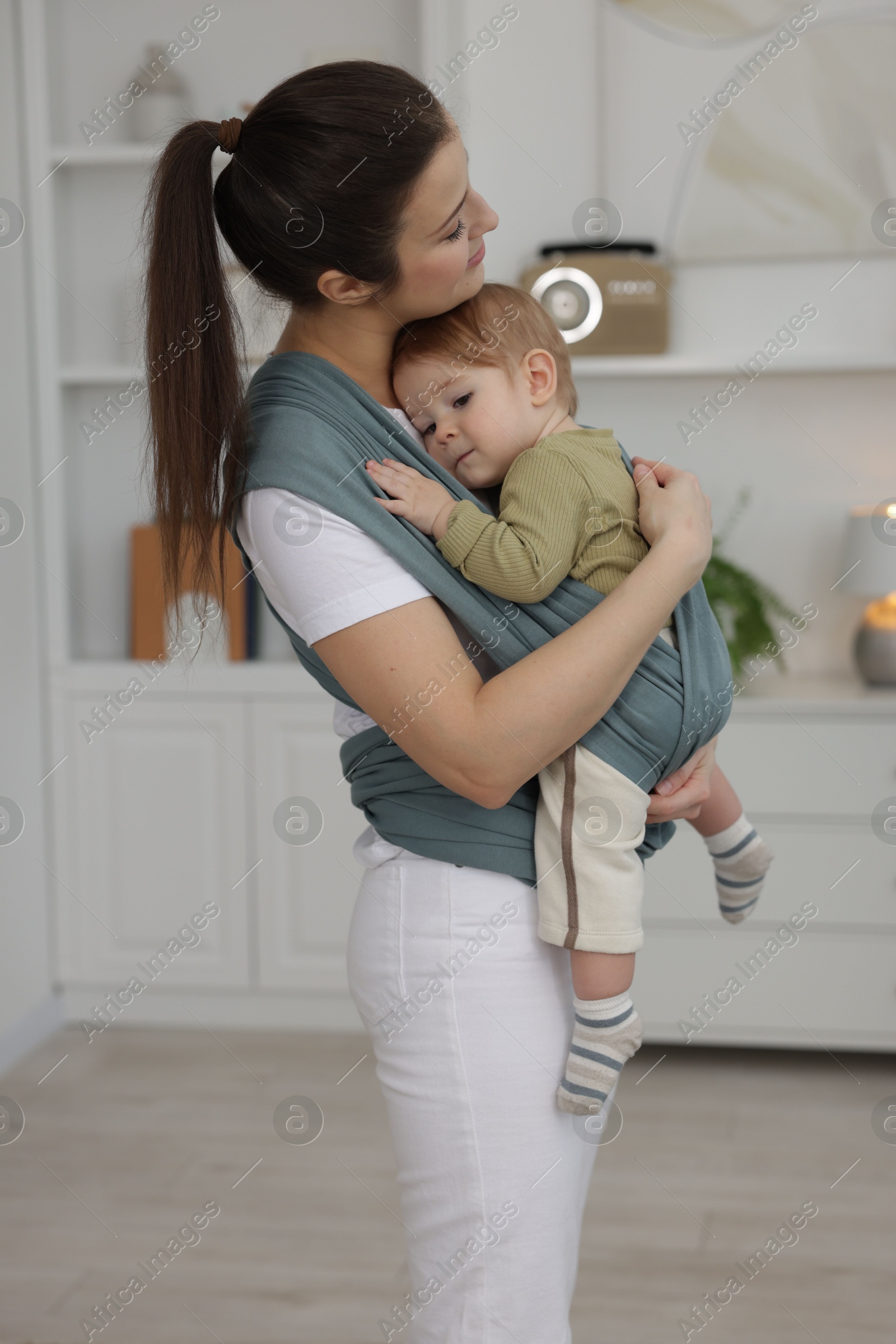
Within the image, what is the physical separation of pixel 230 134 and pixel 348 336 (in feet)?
0.63

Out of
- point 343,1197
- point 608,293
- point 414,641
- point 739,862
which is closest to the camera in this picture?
point 414,641

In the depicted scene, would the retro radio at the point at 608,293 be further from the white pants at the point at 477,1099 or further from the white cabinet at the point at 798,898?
the white pants at the point at 477,1099

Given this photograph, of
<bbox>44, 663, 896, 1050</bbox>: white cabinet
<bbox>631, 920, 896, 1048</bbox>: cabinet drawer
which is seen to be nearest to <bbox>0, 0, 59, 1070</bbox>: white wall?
<bbox>44, 663, 896, 1050</bbox>: white cabinet

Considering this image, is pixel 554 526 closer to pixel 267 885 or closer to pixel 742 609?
pixel 742 609

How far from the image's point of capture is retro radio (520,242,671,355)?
2.64m

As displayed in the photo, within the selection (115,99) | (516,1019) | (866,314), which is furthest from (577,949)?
(115,99)

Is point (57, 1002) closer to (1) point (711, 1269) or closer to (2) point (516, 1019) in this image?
(1) point (711, 1269)

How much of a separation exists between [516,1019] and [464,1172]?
0.14m

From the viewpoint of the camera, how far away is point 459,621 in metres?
1.05

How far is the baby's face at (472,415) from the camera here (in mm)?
1117

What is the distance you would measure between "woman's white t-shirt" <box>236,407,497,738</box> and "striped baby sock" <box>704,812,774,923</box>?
0.56 meters

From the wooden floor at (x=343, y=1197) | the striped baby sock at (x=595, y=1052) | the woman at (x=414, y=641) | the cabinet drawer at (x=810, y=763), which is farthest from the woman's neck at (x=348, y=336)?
the cabinet drawer at (x=810, y=763)

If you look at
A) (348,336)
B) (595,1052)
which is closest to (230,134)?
(348,336)

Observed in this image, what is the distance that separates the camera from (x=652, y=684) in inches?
42.2
